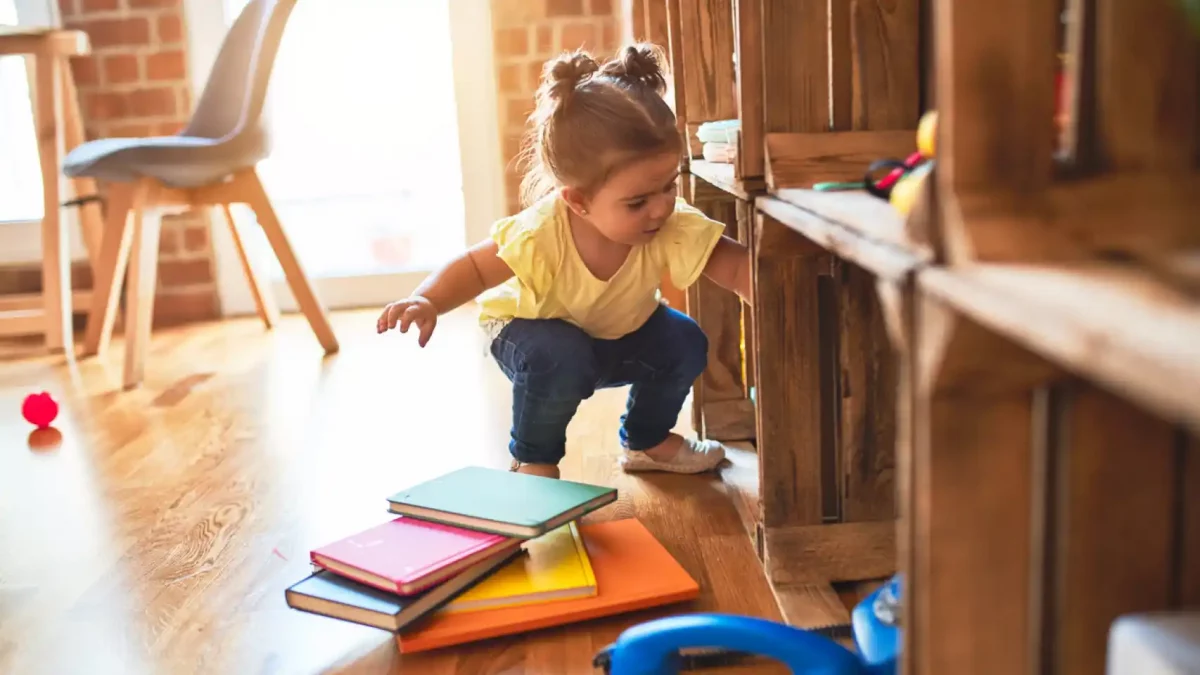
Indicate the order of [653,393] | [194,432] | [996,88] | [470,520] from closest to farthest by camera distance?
1. [996,88]
2. [470,520]
3. [653,393]
4. [194,432]

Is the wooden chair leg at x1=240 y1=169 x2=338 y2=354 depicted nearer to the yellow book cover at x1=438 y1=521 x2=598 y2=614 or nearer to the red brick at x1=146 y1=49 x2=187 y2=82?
the red brick at x1=146 y1=49 x2=187 y2=82

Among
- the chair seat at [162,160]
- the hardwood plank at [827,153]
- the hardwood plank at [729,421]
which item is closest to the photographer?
the hardwood plank at [827,153]

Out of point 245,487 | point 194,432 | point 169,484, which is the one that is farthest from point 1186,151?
point 194,432

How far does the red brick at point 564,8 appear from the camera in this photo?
2.85 meters

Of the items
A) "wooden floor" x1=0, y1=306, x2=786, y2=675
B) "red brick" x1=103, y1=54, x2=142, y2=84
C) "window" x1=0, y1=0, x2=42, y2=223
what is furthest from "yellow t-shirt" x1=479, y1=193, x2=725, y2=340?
"window" x1=0, y1=0, x2=42, y2=223

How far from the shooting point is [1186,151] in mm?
498

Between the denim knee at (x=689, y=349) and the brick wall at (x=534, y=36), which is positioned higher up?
the brick wall at (x=534, y=36)

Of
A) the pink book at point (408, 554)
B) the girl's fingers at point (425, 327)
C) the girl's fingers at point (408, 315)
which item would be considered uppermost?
the girl's fingers at point (408, 315)

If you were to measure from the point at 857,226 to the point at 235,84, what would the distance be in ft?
7.27

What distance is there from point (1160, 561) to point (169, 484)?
1.34 metres

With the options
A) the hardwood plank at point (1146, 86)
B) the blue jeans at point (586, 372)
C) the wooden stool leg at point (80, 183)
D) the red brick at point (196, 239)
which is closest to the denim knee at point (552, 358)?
the blue jeans at point (586, 372)

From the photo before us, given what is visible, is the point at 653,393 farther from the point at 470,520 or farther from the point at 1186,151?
the point at 1186,151

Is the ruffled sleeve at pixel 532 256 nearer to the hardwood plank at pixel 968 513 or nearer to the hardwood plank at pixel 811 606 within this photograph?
the hardwood plank at pixel 811 606

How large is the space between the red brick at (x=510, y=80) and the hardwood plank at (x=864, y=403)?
2.01 meters
